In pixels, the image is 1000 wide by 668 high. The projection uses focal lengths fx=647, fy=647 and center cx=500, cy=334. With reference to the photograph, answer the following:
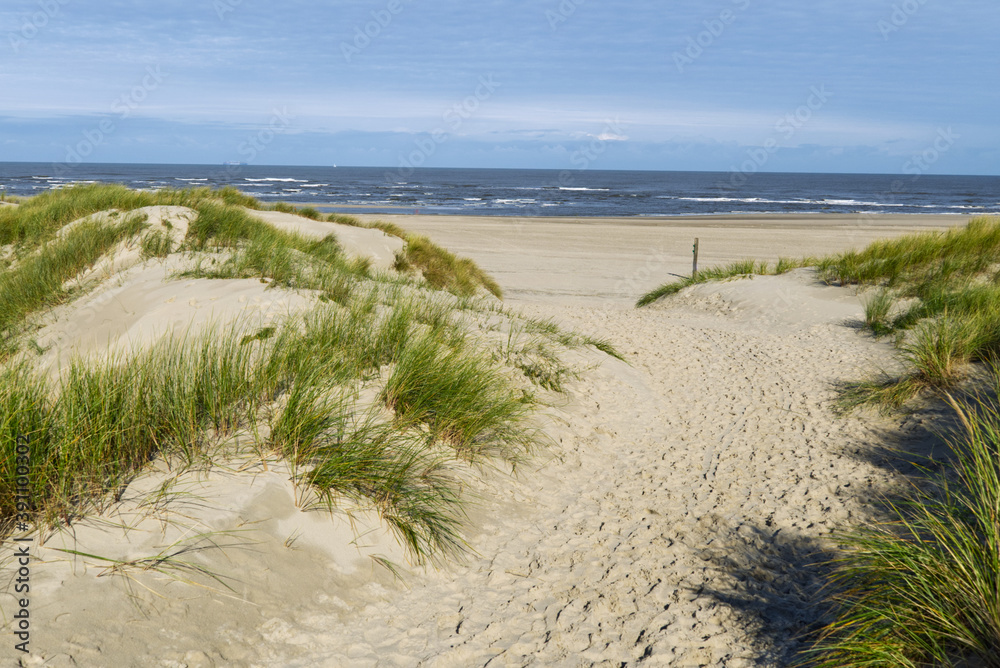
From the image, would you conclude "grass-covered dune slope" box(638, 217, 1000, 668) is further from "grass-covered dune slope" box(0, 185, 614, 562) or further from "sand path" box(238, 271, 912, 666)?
"grass-covered dune slope" box(0, 185, 614, 562)

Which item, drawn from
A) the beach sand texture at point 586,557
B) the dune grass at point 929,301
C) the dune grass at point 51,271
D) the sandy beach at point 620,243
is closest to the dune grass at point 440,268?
the sandy beach at point 620,243

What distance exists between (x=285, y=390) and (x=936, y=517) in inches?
165

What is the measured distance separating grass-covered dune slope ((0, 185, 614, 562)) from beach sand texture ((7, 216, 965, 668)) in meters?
0.23

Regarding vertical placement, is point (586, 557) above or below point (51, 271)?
below

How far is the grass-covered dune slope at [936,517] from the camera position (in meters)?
2.58

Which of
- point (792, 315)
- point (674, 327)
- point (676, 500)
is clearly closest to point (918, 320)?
point (792, 315)

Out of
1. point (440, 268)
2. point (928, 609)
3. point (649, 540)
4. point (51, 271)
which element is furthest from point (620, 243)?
point (928, 609)

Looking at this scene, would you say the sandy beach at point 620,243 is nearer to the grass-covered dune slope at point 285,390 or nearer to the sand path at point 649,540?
the grass-covered dune slope at point 285,390

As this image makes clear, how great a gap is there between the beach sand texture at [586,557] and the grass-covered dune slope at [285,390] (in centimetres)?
23

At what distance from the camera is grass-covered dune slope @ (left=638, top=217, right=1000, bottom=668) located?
2584 millimetres

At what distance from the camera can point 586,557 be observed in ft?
13.1

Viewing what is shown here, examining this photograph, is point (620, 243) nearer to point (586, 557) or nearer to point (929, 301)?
point (929, 301)

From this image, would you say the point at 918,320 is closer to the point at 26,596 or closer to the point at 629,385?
the point at 629,385

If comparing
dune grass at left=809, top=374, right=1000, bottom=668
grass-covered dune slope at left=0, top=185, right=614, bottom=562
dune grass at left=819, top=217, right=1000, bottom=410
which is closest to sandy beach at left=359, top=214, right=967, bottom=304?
dune grass at left=819, top=217, right=1000, bottom=410
